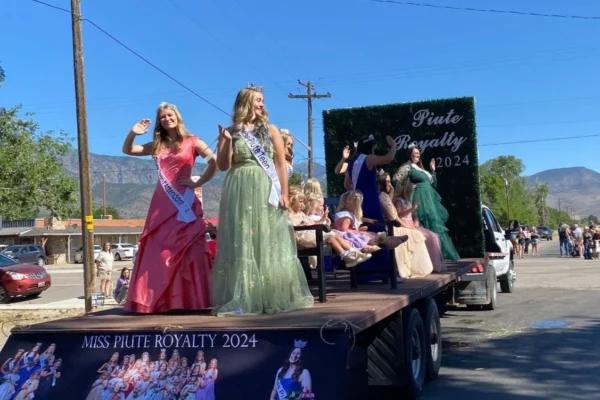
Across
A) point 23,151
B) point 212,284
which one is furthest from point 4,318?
point 212,284

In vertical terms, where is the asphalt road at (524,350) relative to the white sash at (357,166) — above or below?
below

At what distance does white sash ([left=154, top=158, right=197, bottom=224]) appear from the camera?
5.27 metres

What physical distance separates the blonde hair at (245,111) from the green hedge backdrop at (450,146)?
6307 mm

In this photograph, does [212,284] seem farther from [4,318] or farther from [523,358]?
[4,318]

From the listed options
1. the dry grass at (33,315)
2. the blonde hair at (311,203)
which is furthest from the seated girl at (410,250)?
the dry grass at (33,315)

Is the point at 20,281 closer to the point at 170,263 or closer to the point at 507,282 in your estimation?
the point at 507,282

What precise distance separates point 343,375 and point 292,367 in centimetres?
29

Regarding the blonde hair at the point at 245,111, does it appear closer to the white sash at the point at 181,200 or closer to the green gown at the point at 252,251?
the green gown at the point at 252,251

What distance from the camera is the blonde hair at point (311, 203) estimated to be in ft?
23.9

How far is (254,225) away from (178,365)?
4.56 ft

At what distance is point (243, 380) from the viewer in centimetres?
378

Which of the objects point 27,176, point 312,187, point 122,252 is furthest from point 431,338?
point 122,252

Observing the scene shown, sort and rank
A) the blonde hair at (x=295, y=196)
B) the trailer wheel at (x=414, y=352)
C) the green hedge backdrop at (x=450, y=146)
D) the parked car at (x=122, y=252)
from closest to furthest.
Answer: the trailer wheel at (x=414, y=352) < the blonde hair at (x=295, y=196) < the green hedge backdrop at (x=450, y=146) < the parked car at (x=122, y=252)

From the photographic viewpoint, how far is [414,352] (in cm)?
595
